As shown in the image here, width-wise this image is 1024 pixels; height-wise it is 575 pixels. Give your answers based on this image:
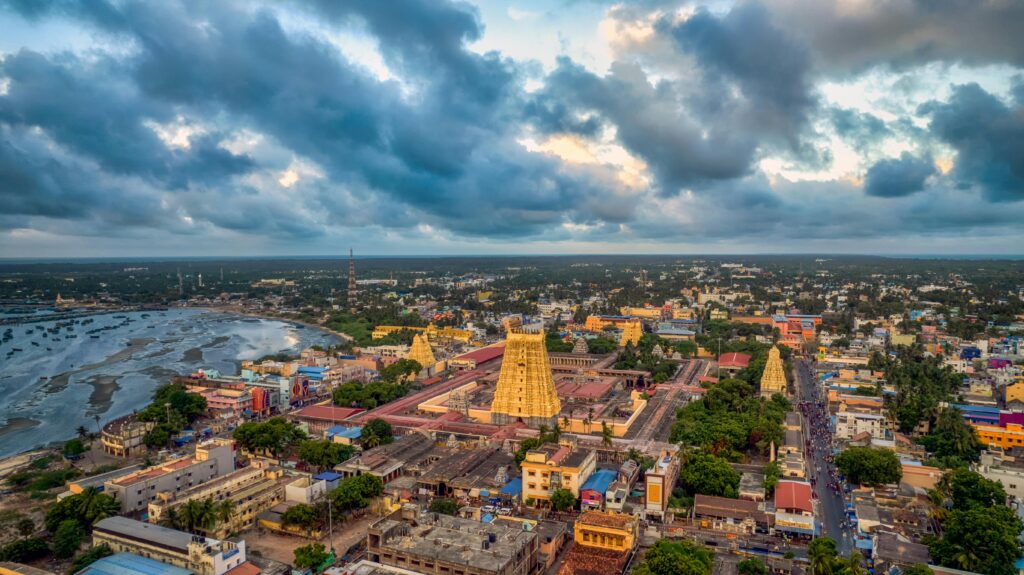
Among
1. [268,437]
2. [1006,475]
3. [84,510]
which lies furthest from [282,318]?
[1006,475]

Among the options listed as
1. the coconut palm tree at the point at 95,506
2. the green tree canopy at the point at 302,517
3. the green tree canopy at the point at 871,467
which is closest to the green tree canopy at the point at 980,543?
the green tree canopy at the point at 871,467

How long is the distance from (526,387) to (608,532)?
21.5 m

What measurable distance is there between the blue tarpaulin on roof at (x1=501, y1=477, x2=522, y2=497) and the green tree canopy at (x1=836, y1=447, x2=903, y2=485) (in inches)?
796

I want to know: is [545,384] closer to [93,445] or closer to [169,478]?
[169,478]

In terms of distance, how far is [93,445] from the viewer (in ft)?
169

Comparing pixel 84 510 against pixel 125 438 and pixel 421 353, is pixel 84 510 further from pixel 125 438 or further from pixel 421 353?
pixel 421 353

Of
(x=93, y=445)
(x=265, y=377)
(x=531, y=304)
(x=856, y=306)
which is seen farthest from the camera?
(x=531, y=304)

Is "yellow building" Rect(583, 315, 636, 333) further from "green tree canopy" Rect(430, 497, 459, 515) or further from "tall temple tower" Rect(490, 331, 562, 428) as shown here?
"green tree canopy" Rect(430, 497, 459, 515)

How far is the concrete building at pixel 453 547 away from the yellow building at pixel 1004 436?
36512mm

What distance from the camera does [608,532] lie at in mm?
31547

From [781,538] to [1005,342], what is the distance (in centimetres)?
6869

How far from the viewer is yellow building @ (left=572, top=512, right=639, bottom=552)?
31.3m

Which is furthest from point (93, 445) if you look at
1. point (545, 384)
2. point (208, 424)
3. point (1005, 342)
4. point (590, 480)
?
point (1005, 342)

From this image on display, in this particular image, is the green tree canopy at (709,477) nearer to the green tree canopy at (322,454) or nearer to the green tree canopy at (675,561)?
the green tree canopy at (675,561)
